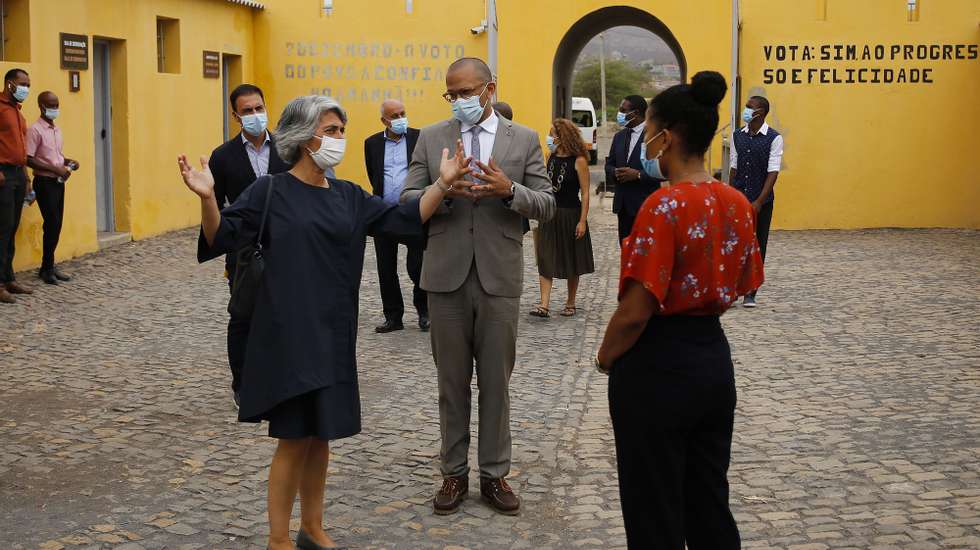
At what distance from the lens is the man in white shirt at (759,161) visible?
11.8 meters

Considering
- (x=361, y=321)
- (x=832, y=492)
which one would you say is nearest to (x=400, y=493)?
(x=832, y=492)

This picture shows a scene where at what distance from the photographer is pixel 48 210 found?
1292 cm

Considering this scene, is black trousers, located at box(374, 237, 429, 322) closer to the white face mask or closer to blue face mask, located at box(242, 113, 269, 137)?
blue face mask, located at box(242, 113, 269, 137)

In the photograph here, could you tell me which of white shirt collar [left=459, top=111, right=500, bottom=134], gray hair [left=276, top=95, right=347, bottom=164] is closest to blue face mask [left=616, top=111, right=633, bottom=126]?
white shirt collar [left=459, top=111, right=500, bottom=134]

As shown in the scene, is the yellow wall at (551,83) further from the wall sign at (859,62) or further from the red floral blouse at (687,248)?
the red floral blouse at (687,248)

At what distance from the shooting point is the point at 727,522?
14.1 ft

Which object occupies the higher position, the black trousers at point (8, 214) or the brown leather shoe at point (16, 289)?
the black trousers at point (8, 214)

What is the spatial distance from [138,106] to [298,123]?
12.4m

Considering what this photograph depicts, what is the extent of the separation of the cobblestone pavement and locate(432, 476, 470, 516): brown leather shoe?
0.08 meters

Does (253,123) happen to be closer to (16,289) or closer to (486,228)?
(486,228)

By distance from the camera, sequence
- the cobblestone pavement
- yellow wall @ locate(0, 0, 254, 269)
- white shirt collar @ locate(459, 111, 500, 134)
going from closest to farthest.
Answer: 1. the cobblestone pavement
2. white shirt collar @ locate(459, 111, 500, 134)
3. yellow wall @ locate(0, 0, 254, 269)

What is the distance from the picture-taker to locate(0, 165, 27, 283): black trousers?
12.0 meters

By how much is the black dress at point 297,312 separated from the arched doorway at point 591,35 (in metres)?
16.0

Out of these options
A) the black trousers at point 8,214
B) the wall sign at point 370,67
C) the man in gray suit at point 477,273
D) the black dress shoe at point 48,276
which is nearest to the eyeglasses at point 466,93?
the man in gray suit at point 477,273
